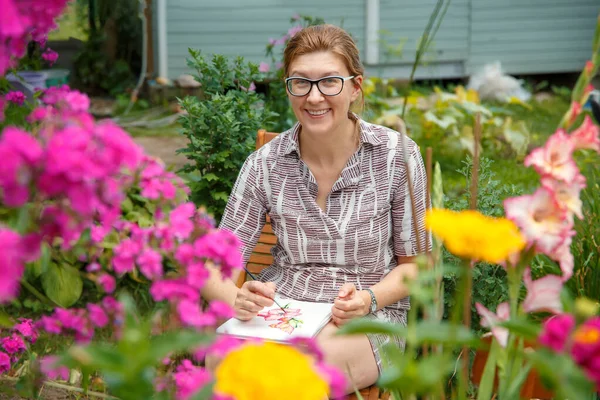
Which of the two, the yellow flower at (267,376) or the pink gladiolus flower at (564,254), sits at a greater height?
the pink gladiolus flower at (564,254)

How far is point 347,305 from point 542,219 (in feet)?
4.04

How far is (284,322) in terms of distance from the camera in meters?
2.35

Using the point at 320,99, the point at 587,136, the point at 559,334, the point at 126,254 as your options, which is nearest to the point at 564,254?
the point at 587,136

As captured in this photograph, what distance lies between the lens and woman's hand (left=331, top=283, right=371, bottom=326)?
2.35 metres

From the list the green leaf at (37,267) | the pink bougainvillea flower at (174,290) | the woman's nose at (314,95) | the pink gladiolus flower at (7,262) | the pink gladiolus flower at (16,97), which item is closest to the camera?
the pink gladiolus flower at (7,262)

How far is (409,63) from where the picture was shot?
8.88 meters

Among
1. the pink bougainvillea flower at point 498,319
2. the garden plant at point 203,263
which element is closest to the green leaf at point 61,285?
the garden plant at point 203,263

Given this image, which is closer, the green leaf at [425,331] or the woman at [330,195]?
the green leaf at [425,331]

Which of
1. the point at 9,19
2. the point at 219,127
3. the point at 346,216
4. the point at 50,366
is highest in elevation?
the point at 9,19

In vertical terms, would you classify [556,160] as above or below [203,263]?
above

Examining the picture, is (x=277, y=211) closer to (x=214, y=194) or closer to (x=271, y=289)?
(x=271, y=289)

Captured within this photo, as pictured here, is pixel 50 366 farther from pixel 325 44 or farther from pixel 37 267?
pixel 37 267

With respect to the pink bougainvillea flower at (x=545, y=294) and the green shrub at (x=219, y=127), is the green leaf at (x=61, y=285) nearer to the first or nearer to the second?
the green shrub at (x=219, y=127)

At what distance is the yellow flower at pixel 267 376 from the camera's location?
0.79 meters
